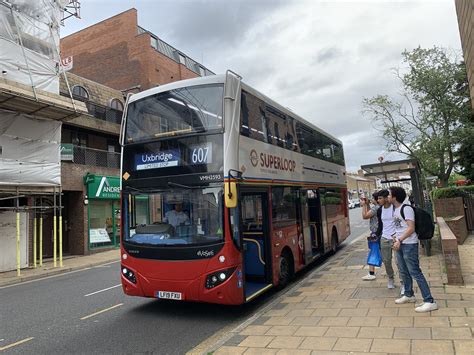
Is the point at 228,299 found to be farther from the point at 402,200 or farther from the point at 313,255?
the point at 313,255

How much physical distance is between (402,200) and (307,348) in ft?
8.75

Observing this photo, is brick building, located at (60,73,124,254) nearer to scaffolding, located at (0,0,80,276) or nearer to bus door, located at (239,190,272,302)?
scaffolding, located at (0,0,80,276)

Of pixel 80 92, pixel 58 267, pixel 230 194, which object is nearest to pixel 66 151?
pixel 80 92

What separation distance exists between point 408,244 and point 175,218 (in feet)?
11.9

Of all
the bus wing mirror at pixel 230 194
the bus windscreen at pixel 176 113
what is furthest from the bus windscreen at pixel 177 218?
the bus windscreen at pixel 176 113

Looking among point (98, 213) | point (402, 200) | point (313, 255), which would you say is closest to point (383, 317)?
point (402, 200)

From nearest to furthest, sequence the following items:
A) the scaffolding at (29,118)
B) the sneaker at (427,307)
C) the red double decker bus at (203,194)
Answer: the sneaker at (427,307)
the red double decker bus at (203,194)
the scaffolding at (29,118)

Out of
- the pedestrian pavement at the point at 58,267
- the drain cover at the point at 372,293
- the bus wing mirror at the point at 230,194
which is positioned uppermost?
the bus wing mirror at the point at 230,194

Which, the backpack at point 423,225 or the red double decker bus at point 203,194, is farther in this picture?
the red double decker bus at point 203,194

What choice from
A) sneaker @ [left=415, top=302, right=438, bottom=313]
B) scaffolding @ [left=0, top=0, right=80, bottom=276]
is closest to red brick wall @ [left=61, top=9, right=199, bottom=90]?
scaffolding @ [left=0, top=0, right=80, bottom=276]

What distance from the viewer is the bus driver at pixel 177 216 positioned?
6.51 m

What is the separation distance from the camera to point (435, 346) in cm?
434

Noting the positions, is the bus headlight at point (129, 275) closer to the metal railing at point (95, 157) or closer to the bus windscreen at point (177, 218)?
the bus windscreen at point (177, 218)

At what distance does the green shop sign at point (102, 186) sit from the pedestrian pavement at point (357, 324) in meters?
14.8
